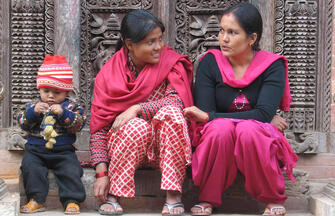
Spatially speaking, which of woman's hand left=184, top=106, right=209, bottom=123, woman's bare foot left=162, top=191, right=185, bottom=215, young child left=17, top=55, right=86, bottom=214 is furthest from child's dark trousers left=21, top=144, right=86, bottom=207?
woman's hand left=184, top=106, right=209, bottom=123

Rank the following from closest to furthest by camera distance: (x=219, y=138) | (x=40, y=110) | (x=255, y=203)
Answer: (x=219, y=138)
(x=40, y=110)
(x=255, y=203)

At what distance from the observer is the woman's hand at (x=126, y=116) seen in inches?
128

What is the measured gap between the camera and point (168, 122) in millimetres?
3137

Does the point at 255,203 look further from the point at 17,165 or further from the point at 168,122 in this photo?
the point at 17,165

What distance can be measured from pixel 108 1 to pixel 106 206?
200 cm

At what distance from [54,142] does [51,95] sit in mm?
307

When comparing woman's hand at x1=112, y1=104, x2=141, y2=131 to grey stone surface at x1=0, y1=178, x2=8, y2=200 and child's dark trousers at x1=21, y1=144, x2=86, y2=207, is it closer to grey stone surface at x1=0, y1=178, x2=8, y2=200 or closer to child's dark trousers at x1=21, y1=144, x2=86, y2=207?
child's dark trousers at x1=21, y1=144, x2=86, y2=207

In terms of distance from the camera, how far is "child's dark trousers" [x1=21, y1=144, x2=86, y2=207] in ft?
10.8

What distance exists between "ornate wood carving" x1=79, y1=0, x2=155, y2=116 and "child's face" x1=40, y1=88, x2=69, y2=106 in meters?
1.04

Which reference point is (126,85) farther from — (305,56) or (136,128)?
(305,56)

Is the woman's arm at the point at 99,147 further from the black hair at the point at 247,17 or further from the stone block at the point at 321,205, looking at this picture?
the stone block at the point at 321,205

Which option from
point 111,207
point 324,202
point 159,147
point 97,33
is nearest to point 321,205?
point 324,202

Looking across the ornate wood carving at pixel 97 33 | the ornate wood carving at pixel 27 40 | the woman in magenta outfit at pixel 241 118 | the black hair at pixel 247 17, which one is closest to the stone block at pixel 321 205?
the woman in magenta outfit at pixel 241 118

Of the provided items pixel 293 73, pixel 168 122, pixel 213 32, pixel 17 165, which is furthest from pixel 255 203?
pixel 17 165
